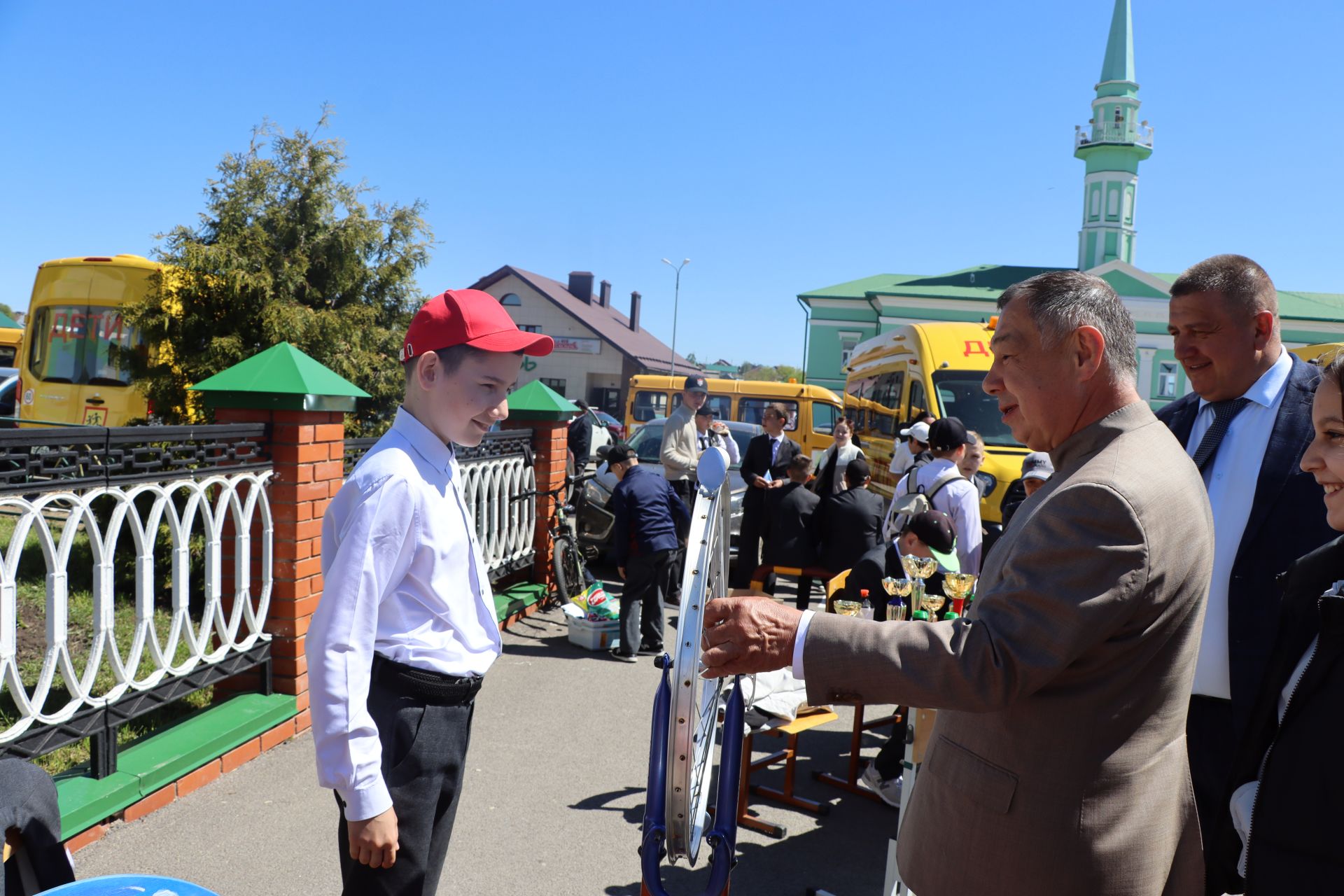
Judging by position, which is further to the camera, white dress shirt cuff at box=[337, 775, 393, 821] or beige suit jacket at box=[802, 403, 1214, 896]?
white dress shirt cuff at box=[337, 775, 393, 821]

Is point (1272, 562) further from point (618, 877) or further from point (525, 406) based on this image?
point (525, 406)

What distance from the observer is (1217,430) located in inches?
115

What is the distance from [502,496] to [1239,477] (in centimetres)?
584

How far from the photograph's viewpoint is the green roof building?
41.4 meters

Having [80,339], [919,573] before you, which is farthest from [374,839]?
[80,339]

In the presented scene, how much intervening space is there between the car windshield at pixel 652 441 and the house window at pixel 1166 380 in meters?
33.6

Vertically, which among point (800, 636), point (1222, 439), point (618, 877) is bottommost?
point (618, 877)

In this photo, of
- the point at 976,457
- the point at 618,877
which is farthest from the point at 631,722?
the point at 976,457

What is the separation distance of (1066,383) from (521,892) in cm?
287

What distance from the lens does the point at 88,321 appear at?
12250 millimetres

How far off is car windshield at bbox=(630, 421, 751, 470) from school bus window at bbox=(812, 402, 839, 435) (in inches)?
181

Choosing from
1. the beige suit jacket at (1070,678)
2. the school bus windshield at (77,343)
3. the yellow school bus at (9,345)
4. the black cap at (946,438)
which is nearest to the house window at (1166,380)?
the black cap at (946,438)

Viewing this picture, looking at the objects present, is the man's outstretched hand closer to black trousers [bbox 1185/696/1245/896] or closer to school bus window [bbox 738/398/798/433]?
black trousers [bbox 1185/696/1245/896]

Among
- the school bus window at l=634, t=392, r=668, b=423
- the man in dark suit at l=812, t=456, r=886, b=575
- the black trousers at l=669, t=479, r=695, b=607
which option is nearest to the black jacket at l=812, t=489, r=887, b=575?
the man in dark suit at l=812, t=456, r=886, b=575
